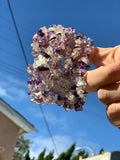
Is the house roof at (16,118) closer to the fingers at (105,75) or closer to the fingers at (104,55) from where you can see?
the fingers at (104,55)

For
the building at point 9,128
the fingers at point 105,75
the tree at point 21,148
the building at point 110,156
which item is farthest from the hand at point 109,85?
the tree at point 21,148

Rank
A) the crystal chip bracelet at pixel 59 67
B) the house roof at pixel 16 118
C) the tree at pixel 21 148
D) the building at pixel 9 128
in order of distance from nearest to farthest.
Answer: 1. the crystal chip bracelet at pixel 59 67
2. the building at pixel 9 128
3. the house roof at pixel 16 118
4. the tree at pixel 21 148

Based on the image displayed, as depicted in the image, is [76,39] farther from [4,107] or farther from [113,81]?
[4,107]

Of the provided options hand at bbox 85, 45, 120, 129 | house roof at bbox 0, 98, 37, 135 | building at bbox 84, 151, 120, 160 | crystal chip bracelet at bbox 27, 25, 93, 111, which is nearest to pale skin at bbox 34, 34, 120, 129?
hand at bbox 85, 45, 120, 129

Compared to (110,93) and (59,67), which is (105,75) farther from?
(59,67)

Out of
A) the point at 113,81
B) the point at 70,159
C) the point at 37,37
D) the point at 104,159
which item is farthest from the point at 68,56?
the point at 70,159

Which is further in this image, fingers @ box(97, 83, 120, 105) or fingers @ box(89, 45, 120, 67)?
fingers @ box(89, 45, 120, 67)

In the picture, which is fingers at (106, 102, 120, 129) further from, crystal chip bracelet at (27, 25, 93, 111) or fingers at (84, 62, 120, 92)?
crystal chip bracelet at (27, 25, 93, 111)
